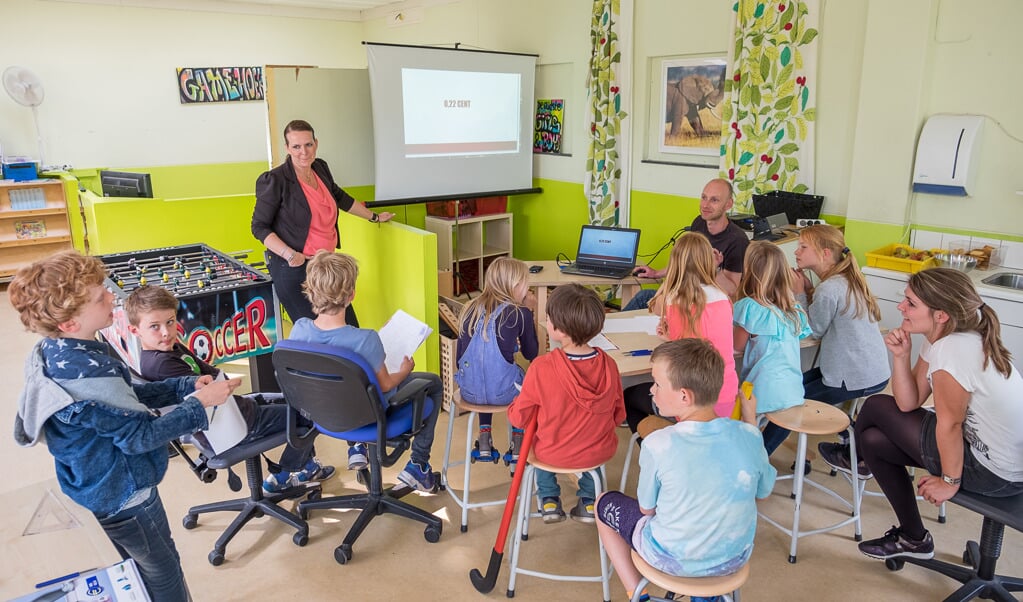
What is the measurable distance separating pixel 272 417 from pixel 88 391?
99 cm

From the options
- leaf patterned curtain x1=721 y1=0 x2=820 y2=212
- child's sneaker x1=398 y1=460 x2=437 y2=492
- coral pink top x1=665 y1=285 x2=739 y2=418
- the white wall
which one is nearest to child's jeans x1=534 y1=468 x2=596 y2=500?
child's sneaker x1=398 y1=460 x2=437 y2=492

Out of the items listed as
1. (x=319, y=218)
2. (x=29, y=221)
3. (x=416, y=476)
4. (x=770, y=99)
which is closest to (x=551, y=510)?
(x=416, y=476)

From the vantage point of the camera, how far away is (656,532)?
1.83 metres

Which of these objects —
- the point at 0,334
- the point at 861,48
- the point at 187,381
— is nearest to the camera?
the point at 187,381

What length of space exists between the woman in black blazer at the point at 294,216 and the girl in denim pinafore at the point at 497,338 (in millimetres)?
1075

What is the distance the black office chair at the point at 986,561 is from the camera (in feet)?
7.14

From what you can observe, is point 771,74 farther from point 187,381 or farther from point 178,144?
point 178,144

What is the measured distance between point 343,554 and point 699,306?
167cm

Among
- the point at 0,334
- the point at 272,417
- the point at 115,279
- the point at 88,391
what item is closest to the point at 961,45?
the point at 272,417

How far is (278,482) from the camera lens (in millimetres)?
3059

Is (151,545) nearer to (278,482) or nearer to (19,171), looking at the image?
(278,482)

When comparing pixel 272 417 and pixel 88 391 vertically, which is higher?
pixel 88 391

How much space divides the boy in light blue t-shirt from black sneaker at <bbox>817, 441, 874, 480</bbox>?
1.45 m

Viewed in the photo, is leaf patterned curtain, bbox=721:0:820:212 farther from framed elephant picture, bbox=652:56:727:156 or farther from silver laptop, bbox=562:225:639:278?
silver laptop, bbox=562:225:639:278
